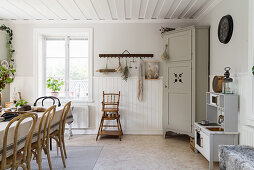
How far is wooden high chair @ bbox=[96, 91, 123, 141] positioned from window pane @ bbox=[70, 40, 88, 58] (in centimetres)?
121

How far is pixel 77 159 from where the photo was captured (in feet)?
9.28

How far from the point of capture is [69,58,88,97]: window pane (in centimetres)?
437

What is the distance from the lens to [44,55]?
4.40m

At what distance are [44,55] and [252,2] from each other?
167 inches

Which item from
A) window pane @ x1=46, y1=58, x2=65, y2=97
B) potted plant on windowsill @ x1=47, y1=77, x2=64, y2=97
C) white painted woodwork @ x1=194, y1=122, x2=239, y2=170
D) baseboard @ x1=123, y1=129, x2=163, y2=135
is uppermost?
window pane @ x1=46, y1=58, x2=65, y2=97

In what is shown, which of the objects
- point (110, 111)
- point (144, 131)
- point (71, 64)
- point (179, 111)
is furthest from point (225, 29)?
point (71, 64)

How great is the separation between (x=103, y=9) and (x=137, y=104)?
2.20 meters

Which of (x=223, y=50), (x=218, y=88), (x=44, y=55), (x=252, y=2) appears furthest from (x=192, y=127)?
(x=44, y=55)

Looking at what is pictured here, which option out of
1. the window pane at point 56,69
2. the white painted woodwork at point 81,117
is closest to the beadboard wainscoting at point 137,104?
the white painted woodwork at point 81,117

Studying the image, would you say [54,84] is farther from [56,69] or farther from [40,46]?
[40,46]

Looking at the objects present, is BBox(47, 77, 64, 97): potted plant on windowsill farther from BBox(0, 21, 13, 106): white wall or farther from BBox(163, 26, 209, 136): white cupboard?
BBox(163, 26, 209, 136): white cupboard

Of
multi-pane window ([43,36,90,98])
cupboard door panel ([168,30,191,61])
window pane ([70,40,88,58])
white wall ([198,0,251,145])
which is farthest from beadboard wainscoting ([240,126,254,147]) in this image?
window pane ([70,40,88,58])

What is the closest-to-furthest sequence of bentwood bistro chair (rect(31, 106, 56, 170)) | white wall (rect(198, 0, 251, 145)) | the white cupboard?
1. bentwood bistro chair (rect(31, 106, 56, 170))
2. white wall (rect(198, 0, 251, 145))
3. the white cupboard

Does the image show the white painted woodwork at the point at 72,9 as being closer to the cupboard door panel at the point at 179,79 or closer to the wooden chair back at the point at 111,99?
the wooden chair back at the point at 111,99
